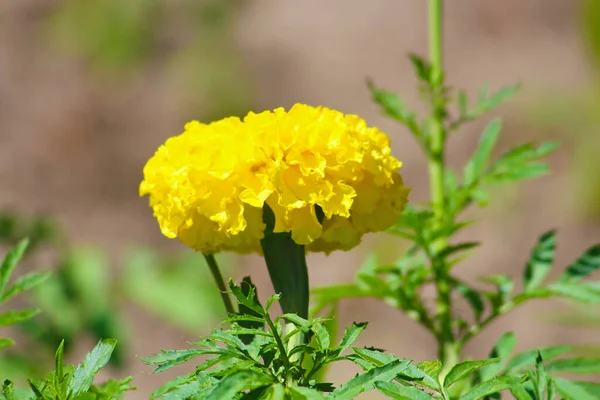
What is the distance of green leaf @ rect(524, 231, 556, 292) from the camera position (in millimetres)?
1162

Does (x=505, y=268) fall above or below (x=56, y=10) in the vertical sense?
below

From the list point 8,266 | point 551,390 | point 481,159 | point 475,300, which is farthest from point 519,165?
point 8,266

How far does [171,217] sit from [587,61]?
12.7ft

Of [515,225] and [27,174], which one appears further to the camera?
[27,174]

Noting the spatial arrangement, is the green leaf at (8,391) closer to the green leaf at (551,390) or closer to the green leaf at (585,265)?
the green leaf at (551,390)

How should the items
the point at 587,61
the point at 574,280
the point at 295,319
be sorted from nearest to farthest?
the point at 295,319 < the point at 574,280 < the point at 587,61

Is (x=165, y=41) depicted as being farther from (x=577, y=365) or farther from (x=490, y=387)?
(x=490, y=387)

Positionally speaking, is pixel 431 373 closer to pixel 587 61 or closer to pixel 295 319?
pixel 295 319

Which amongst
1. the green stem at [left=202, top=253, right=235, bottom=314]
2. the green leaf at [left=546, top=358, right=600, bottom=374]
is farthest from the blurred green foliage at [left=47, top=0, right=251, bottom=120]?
the green stem at [left=202, top=253, right=235, bottom=314]

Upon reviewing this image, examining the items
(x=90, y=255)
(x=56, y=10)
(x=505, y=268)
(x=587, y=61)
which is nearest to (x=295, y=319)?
(x=90, y=255)

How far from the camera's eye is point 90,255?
212 centimetres

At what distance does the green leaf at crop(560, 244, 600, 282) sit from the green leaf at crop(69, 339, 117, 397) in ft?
2.30

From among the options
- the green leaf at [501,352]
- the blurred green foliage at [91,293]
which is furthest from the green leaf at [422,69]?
the blurred green foliage at [91,293]

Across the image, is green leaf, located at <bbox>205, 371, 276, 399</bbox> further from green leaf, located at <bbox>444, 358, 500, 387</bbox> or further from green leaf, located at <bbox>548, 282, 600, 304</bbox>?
green leaf, located at <bbox>548, 282, 600, 304</bbox>
